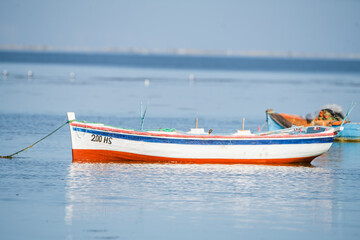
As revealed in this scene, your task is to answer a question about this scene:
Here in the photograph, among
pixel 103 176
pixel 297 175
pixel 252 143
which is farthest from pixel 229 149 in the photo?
pixel 103 176

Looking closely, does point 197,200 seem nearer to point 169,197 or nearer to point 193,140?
point 169,197

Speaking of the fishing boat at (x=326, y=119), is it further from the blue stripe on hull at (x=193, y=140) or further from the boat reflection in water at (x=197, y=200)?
the blue stripe on hull at (x=193, y=140)

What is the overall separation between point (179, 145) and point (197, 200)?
20.2 feet

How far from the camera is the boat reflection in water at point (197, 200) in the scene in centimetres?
1867

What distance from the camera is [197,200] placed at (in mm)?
21734

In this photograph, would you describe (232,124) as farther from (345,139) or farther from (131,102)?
(131,102)

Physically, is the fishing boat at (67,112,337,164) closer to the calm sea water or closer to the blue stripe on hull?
the blue stripe on hull

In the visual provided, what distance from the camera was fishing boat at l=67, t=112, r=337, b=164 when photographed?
90.3ft

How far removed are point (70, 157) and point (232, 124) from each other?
18.3 metres

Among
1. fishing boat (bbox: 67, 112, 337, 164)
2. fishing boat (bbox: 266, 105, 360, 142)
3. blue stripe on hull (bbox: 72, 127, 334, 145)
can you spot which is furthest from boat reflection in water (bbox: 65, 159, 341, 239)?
fishing boat (bbox: 266, 105, 360, 142)

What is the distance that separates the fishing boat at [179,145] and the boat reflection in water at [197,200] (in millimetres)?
408

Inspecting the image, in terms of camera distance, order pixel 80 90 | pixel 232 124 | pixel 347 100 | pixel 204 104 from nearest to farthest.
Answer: pixel 232 124
pixel 204 104
pixel 347 100
pixel 80 90

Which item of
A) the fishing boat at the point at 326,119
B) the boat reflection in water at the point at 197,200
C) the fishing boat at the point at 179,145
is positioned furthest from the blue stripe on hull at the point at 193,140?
A: the fishing boat at the point at 326,119

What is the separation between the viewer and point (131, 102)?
6356 cm
